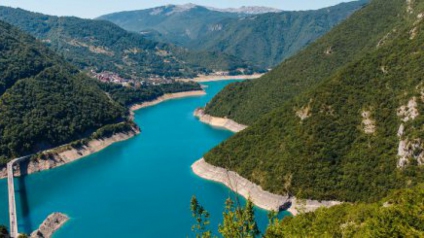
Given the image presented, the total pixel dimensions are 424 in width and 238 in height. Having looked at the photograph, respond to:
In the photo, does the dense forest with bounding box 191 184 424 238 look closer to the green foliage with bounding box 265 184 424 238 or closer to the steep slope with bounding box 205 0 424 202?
the green foliage with bounding box 265 184 424 238

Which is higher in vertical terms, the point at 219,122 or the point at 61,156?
the point at 61,156

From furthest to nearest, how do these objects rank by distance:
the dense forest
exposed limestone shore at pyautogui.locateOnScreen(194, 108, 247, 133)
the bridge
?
1. exposed limestone shore at pyautogui.locateOnScreen(194, 108, 247, 133)
2. the bridge
3. the dense forest

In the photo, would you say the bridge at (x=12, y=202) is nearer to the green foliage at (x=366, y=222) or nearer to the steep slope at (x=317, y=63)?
the green foliage at (x=366, y=222)

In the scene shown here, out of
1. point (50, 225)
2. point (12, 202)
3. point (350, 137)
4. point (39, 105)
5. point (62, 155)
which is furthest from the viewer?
point (39, 105)

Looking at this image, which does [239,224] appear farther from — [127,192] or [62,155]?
[62,155]

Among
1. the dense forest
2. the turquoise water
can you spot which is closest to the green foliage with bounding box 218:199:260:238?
the dense forest

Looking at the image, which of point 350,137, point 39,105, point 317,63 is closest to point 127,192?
point 350,137
